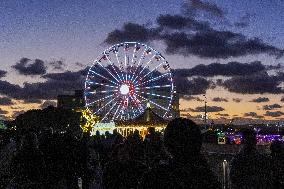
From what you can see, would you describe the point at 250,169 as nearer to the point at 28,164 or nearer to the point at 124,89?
the point at 28,164

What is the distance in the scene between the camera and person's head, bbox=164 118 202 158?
11.5 feet

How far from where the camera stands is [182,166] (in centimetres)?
345

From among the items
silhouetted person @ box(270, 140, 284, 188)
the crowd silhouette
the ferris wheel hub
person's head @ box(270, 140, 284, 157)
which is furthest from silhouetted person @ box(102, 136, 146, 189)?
the ferris wheel hub

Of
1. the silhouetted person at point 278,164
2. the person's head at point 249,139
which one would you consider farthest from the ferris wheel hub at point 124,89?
the person's head at point 249,139

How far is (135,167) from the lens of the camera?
21.3 feet

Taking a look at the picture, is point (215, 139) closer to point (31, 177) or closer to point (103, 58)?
point (103, 58)

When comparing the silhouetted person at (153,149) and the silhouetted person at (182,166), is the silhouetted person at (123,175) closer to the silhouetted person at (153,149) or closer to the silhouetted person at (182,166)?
the silhouetted person at (182,166)

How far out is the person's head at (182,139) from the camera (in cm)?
351

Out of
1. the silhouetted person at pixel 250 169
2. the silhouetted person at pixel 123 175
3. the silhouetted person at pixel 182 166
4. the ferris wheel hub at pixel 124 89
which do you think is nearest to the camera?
the silhouetted person at pixel 182 166

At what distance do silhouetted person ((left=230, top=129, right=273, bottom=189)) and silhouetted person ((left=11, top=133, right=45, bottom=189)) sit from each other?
2909 millimetres

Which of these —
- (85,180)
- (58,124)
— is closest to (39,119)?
(58,124)

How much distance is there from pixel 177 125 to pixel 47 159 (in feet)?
21.0

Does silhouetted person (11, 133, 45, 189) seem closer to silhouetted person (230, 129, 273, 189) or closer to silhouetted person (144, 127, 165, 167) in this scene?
silhouetted person (230, 129, 273, 189)

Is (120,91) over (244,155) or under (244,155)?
over
